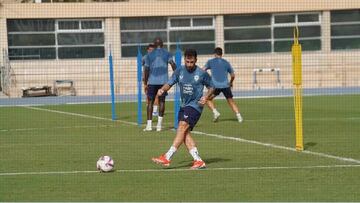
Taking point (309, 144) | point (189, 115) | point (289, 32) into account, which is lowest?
point (309, 144)

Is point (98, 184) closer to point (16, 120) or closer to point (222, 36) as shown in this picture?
point (16, 120)

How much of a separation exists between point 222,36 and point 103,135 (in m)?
26.6

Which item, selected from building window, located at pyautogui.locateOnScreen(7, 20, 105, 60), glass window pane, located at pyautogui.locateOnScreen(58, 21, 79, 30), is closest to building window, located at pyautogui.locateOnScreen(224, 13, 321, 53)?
building window, located at pyautogui.locateOnScreen(7, 20, 105, 60)

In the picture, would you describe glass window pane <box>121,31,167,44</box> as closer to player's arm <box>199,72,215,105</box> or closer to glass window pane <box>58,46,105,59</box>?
glass window pane <box>58,46,105,59</box>

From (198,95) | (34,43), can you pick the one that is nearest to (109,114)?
(198,95)

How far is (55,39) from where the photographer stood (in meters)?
44.4

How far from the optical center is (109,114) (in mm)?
26750

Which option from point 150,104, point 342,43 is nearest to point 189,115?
point 150,104

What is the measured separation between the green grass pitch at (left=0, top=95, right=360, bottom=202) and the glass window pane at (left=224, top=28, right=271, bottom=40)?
20603mm

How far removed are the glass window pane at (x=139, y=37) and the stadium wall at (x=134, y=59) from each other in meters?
0.58

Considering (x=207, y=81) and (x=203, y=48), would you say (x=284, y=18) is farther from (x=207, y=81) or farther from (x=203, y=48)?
(x=207, y=81)

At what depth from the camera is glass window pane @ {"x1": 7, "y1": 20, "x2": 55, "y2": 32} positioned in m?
44.0

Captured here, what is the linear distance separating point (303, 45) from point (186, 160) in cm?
3193

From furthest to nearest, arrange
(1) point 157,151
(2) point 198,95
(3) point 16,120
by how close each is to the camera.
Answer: (3) point 16,120
(1) point 157,151
(2) point 198,95
